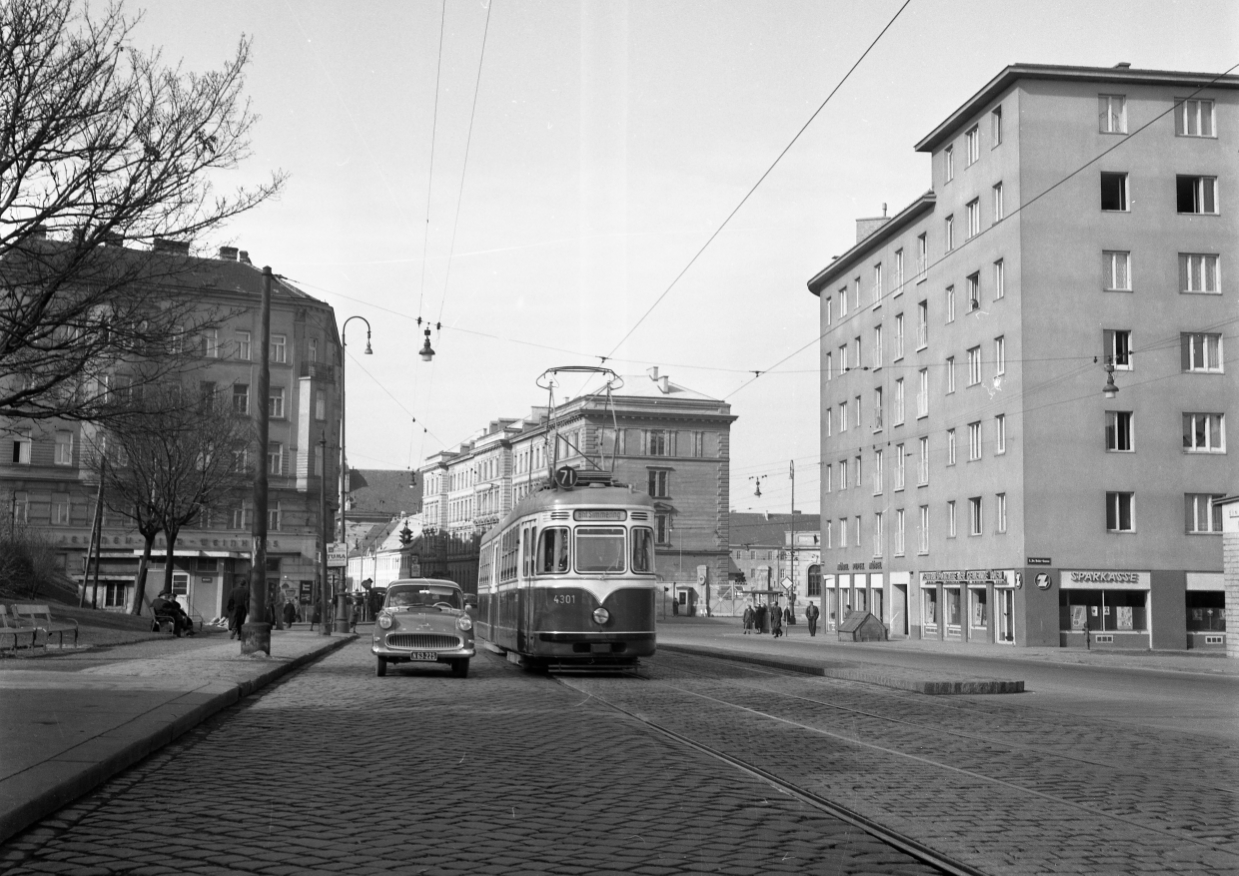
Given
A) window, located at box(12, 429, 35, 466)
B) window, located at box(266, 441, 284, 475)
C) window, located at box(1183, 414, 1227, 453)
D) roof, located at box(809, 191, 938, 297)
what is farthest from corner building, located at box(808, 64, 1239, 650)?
window, located at box(12, 429, 35, 466)

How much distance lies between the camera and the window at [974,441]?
2048 inches

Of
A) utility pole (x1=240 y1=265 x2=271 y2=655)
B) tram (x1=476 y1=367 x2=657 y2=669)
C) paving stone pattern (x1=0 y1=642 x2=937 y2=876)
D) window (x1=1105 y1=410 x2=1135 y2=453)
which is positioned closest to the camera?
paving stone pattern (x1=0 y1=642 x2=937 y2=876)

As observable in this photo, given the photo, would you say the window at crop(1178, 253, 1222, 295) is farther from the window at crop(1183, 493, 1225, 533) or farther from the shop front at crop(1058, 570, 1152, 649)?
the shop front at crop(1058, 570, 1152, 649)

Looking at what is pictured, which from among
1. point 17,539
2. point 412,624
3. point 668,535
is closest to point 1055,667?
point 412,624

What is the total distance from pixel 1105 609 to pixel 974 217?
15498mm

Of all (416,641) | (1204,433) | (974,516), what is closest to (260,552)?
(416,641)

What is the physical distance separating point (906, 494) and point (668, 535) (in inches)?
1669

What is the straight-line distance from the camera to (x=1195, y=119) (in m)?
50.1

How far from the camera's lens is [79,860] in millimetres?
6691

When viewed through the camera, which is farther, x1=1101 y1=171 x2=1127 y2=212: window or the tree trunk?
x1=1101 y1=171 x2=1127 y2=212: window

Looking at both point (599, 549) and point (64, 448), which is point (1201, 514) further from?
point (64, 448)

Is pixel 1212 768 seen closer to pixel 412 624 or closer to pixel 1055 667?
pixel 412 624

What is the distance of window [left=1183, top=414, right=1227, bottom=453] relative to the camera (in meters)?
49.2

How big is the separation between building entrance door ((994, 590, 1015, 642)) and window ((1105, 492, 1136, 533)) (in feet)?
13.7
